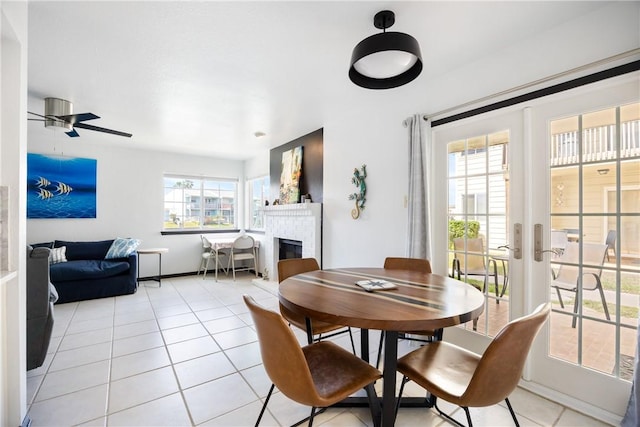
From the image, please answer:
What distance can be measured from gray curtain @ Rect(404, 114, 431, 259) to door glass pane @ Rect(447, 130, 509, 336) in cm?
24

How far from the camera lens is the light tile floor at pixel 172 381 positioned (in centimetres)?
171

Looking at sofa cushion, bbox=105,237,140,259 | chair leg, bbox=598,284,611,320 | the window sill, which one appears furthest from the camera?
the window sill

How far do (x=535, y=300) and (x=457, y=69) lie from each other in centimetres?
196

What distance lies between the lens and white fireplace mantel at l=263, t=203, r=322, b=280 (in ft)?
13.0

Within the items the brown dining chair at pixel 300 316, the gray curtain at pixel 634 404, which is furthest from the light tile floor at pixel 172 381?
the brown dining chair at pixel 300 316

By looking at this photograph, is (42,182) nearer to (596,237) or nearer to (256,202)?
(256,202)

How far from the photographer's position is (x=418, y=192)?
2.50 metres

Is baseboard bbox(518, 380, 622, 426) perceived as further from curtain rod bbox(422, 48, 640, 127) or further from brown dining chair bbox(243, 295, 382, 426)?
curtain rod bbox(422, 48, 640, 127)

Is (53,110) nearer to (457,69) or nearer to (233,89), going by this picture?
(233,89)

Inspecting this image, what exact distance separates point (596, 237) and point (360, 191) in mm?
2056

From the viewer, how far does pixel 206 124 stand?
3881 millimetres

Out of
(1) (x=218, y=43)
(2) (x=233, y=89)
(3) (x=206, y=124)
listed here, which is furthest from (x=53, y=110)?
(1) (x=218, y=43)

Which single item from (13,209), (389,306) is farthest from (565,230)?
(13,209)

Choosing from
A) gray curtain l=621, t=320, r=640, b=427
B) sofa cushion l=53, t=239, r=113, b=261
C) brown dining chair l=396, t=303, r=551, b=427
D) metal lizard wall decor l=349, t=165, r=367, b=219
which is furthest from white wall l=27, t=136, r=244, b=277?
gray curtain l=621, t=320, r=640, b=427
